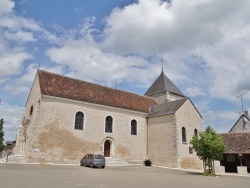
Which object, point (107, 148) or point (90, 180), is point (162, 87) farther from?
point (90, 180)

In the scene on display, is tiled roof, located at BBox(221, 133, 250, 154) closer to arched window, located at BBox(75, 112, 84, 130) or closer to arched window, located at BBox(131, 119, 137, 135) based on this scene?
arched window, located at BBox(131, 119, 137, 135)

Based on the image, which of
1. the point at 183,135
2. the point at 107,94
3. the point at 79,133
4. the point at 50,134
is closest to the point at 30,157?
the point at 50,134

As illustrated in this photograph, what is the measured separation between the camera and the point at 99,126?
2516 centimetres

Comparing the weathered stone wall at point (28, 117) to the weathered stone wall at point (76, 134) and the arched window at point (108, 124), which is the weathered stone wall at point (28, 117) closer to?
the weathered stone wall at point (76, 134)

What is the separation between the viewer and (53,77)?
25188 millimetres

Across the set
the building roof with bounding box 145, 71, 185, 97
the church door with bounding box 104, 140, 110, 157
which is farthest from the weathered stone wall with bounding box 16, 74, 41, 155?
the building roof with bounding box 145, 71, 185, 97

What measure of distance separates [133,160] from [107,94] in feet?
26.4

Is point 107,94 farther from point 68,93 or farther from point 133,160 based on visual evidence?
point 133,160

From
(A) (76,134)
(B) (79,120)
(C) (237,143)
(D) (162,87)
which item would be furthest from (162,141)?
(D) (162,87)

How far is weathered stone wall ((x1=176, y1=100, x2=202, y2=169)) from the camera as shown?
25438mm

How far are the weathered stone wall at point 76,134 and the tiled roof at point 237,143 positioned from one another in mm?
9172

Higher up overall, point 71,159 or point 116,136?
point 116,136

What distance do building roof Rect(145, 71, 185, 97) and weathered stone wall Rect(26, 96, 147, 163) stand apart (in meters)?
10.7

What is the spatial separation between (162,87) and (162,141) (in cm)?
1262
